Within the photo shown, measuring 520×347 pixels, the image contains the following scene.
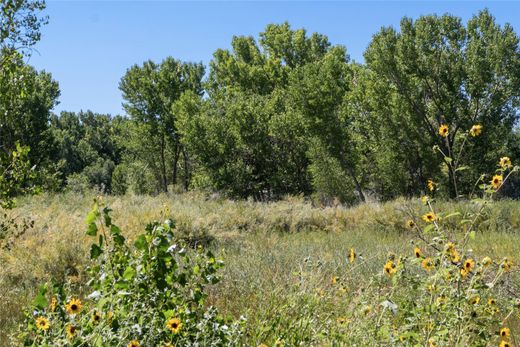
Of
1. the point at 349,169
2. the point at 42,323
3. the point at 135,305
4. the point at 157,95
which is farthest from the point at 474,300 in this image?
the point at 157,95

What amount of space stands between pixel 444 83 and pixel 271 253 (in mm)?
22834

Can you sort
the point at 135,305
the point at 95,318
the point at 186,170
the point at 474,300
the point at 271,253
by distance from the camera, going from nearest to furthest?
1. the point at 95,318
2. the point at 135,305
3. the point at 474,300
4. the point at 271,253
5. the point at 186,170

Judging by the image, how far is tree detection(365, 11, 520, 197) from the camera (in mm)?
25875

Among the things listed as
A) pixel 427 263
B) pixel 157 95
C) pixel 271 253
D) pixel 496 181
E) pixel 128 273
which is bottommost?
pixel 271 253

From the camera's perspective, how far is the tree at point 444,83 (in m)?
25.9

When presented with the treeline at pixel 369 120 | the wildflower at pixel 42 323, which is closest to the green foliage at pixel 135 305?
the wildflower at pixel 42 323

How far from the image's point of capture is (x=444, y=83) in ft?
88.7

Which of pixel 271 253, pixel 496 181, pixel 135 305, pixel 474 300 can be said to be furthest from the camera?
pixel 271 253

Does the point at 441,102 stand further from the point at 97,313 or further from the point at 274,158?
the point at 97,313

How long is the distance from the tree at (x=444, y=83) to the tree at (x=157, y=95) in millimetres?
19126

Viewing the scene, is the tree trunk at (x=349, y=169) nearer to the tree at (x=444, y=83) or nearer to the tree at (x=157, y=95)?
the tree at (x=444, y=83)

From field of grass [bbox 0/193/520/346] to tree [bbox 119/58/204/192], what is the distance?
24535mm

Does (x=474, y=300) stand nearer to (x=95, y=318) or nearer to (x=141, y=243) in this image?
(x=141, y=243)

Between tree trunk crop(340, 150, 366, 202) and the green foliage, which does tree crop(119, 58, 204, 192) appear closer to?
tree trunk crop(340, 150, 366, 202)
